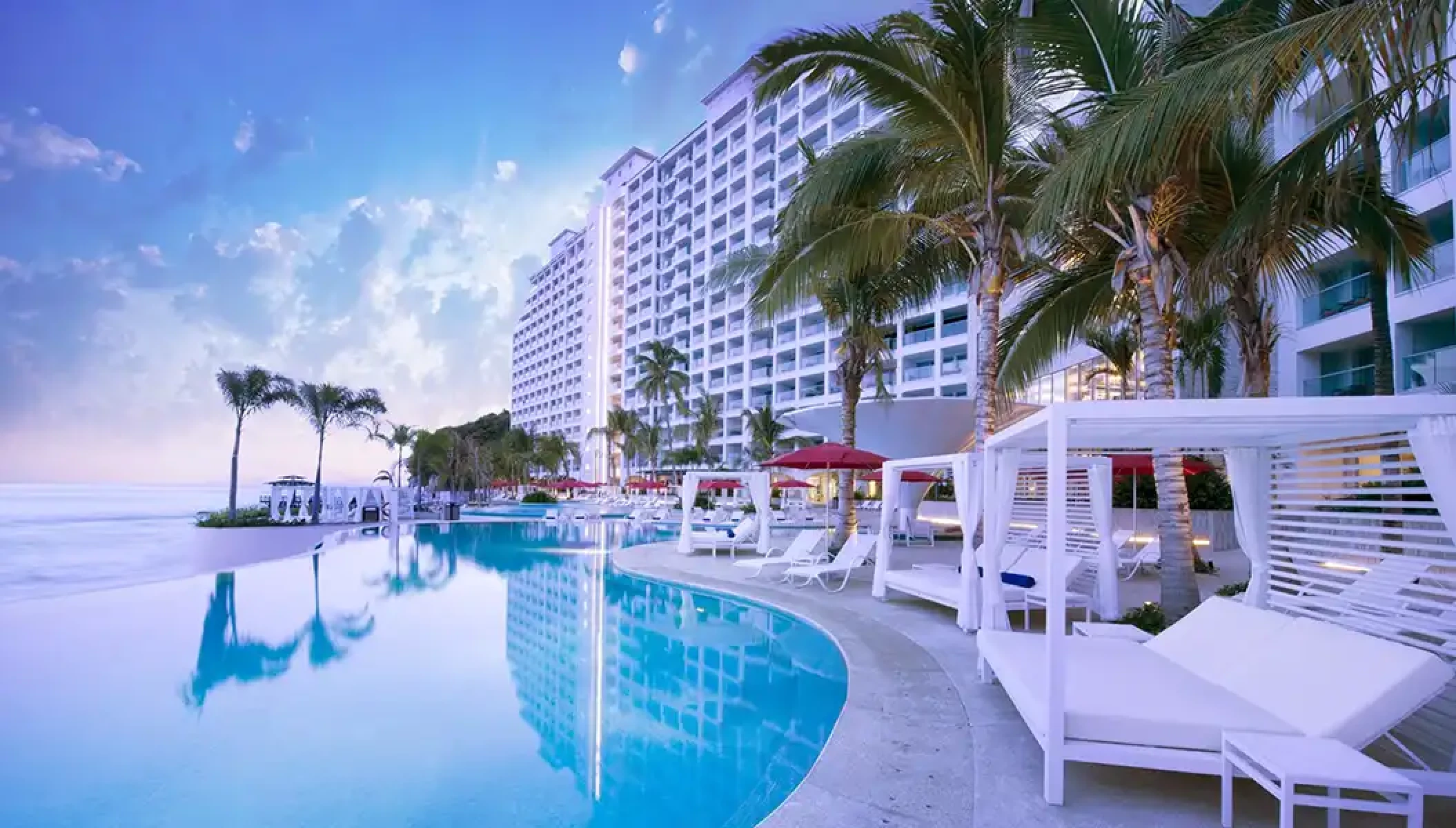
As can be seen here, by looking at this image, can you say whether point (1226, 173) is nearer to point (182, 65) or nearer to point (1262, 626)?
point (1262, 626)

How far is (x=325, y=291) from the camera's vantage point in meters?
42.4

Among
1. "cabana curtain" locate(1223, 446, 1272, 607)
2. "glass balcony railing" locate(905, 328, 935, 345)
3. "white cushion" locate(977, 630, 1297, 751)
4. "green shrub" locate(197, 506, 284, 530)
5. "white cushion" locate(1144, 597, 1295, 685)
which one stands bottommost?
"green shrub" locate(197, 506, 284, 530)

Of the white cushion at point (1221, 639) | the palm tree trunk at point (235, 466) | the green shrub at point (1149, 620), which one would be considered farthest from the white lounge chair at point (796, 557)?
the palm tree trunk at point (235, 466)

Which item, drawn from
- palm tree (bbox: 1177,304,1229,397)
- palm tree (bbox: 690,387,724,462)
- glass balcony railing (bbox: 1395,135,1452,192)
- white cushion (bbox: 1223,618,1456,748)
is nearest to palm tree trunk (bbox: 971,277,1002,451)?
white cushion (bbox: 1223,618,1456,748)

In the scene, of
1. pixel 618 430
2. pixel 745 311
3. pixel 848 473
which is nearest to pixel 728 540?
pixel 848 473

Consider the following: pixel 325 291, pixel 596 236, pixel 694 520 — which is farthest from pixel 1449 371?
pixel 596 236

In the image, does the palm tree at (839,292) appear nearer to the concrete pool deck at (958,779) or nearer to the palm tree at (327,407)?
the concrete pool deck at (958,779)

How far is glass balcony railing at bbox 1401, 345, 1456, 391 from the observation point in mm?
13055

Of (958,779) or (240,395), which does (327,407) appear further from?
(958,779)

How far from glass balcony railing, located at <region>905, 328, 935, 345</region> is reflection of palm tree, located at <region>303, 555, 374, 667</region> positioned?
1360 inches

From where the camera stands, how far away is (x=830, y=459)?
1227cm

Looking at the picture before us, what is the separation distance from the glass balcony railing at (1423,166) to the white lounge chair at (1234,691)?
15.6 m

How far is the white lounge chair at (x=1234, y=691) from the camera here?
3.15 meters

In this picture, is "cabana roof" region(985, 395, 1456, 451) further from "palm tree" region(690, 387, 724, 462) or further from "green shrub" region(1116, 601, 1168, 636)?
"palm tree" region(690, 387, 724, 462)
